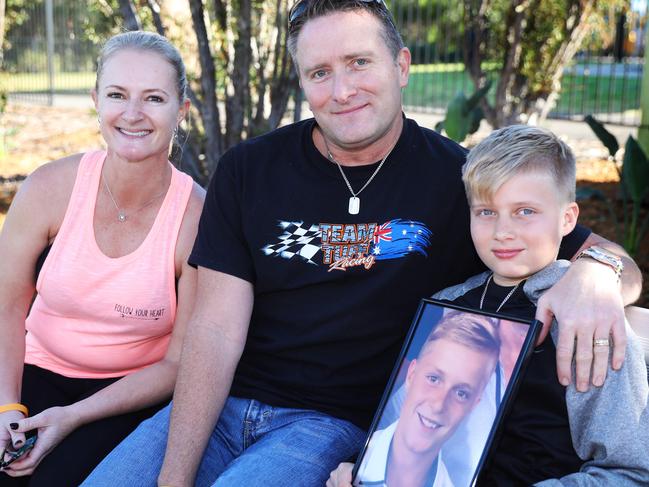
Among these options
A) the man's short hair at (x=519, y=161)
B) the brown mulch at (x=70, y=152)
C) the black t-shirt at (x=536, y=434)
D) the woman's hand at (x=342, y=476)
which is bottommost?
the brown mulch at (x=70, y=152)

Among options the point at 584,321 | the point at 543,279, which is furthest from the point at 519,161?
the point at 584,321

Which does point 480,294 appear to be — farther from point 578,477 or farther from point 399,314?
point 578,477

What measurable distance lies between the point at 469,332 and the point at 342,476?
0.50 metres

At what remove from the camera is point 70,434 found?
2.83 m

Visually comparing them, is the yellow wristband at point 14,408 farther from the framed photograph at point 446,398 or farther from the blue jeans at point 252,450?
the framed photograph at point 446,398

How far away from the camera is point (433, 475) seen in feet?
6.93

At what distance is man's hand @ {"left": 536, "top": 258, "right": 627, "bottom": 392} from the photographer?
6.97 feet

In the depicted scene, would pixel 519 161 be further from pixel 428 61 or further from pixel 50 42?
pixel 50 42

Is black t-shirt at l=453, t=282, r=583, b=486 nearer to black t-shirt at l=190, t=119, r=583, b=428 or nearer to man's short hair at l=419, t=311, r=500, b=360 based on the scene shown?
man's short hair at l=419, t=311, r=500, b=360

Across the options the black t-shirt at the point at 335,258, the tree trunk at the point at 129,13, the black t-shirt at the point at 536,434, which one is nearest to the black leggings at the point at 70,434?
the black t-shirt at the point at 335,258

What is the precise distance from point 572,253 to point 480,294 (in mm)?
319

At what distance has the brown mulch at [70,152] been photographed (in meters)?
7.22

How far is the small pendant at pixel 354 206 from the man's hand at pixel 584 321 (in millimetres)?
674

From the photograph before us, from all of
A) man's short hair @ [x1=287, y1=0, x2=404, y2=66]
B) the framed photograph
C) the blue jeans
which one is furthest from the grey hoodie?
man's short hair @ [x1=287, y1=0, x2=404, y2=66]
